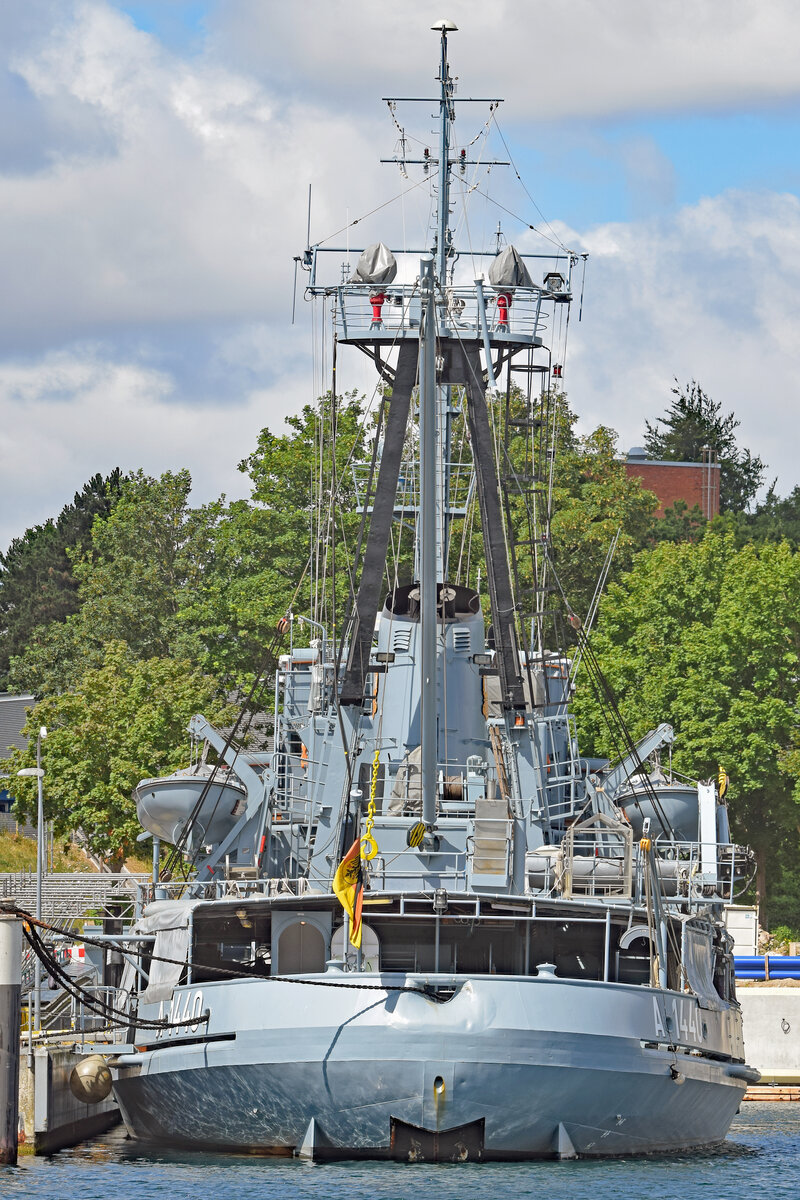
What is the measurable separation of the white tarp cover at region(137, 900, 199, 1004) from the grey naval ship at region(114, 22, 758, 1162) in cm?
6

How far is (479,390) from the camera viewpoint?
3322 centimetres

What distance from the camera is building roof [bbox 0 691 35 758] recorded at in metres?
83.0

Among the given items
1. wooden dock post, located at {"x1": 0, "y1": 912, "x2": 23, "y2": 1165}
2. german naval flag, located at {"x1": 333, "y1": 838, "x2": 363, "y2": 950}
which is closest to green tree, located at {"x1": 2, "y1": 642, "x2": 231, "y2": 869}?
wooden dock post, located at {"x1": 0, "y1": 912, "x2": 23, "y2": 1165}

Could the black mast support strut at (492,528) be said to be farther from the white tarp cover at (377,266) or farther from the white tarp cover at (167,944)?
the white tarp cover at (167,944)

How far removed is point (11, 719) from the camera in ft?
274

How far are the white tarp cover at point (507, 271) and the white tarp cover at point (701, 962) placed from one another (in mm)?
10996

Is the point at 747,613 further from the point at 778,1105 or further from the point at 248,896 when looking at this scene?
the point at 248,896

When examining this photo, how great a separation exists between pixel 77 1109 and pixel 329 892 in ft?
17.1

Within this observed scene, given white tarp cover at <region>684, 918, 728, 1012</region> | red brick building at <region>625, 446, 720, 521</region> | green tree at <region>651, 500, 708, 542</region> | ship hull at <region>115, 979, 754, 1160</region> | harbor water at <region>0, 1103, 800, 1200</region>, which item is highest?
red brick building at <region>625, 446, 720, 521</region>

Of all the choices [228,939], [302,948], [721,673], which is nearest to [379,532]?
[228,939]

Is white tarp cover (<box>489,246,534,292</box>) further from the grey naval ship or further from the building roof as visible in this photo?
the building roof

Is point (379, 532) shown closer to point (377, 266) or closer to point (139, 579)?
point (377, 266)

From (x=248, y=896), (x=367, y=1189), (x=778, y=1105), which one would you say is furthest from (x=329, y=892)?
(x=778, y=1105)

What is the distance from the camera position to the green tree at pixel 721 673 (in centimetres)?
5662
